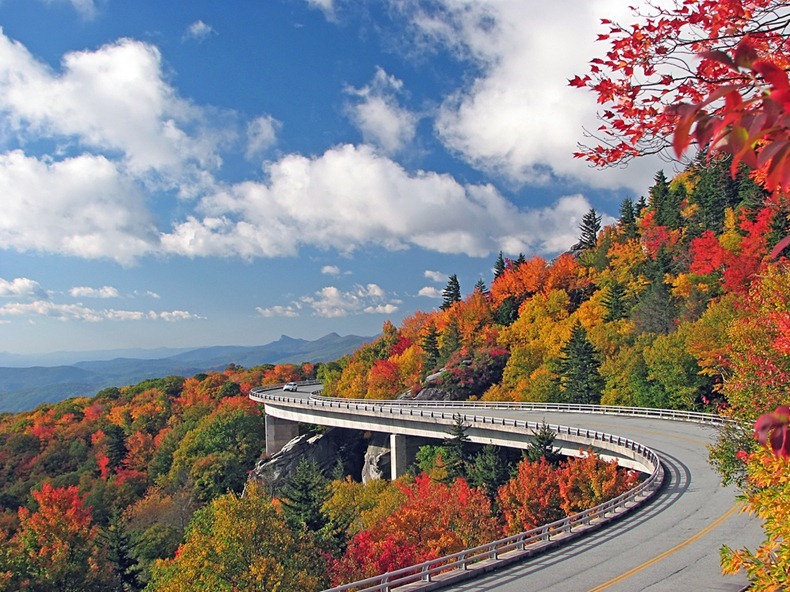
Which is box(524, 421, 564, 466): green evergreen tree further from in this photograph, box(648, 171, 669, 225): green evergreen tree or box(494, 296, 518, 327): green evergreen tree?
box(648, 171, 669, 225): green evergreen tree

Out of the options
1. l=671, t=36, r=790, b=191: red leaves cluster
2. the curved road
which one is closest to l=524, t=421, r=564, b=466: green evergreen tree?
the curved road

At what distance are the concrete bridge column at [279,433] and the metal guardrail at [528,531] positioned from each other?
3.44m

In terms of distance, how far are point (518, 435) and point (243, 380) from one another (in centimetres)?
7462

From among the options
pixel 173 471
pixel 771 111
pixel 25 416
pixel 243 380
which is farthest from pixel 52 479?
pixel 771 111

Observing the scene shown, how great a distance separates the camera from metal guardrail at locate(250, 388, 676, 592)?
55.3 feet

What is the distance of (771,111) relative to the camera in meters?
1.80

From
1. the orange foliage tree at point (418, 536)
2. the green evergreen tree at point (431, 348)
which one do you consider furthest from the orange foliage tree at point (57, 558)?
the green evergreen tree at point (431, 348)

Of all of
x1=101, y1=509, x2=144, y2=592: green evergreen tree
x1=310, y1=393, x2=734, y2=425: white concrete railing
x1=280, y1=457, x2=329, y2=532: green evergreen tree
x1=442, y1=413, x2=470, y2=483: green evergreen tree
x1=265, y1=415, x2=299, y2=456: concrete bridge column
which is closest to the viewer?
x1=280, y1=457, x2=329, y2=532: green evergreen tree

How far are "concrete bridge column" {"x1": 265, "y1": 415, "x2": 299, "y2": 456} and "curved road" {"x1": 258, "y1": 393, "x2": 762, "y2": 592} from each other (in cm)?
5977

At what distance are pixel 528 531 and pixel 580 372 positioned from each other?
44.8 m

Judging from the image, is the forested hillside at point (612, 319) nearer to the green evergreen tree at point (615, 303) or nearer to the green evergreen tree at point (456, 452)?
the green evergreen tree at point (615, 303)

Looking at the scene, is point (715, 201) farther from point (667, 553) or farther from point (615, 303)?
point (667, 553)

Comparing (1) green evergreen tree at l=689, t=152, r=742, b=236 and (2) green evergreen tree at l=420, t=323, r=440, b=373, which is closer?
(1) green evergreen tree at l=689, t=152, r=742, b=236

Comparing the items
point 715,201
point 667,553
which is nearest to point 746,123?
point 667,553
